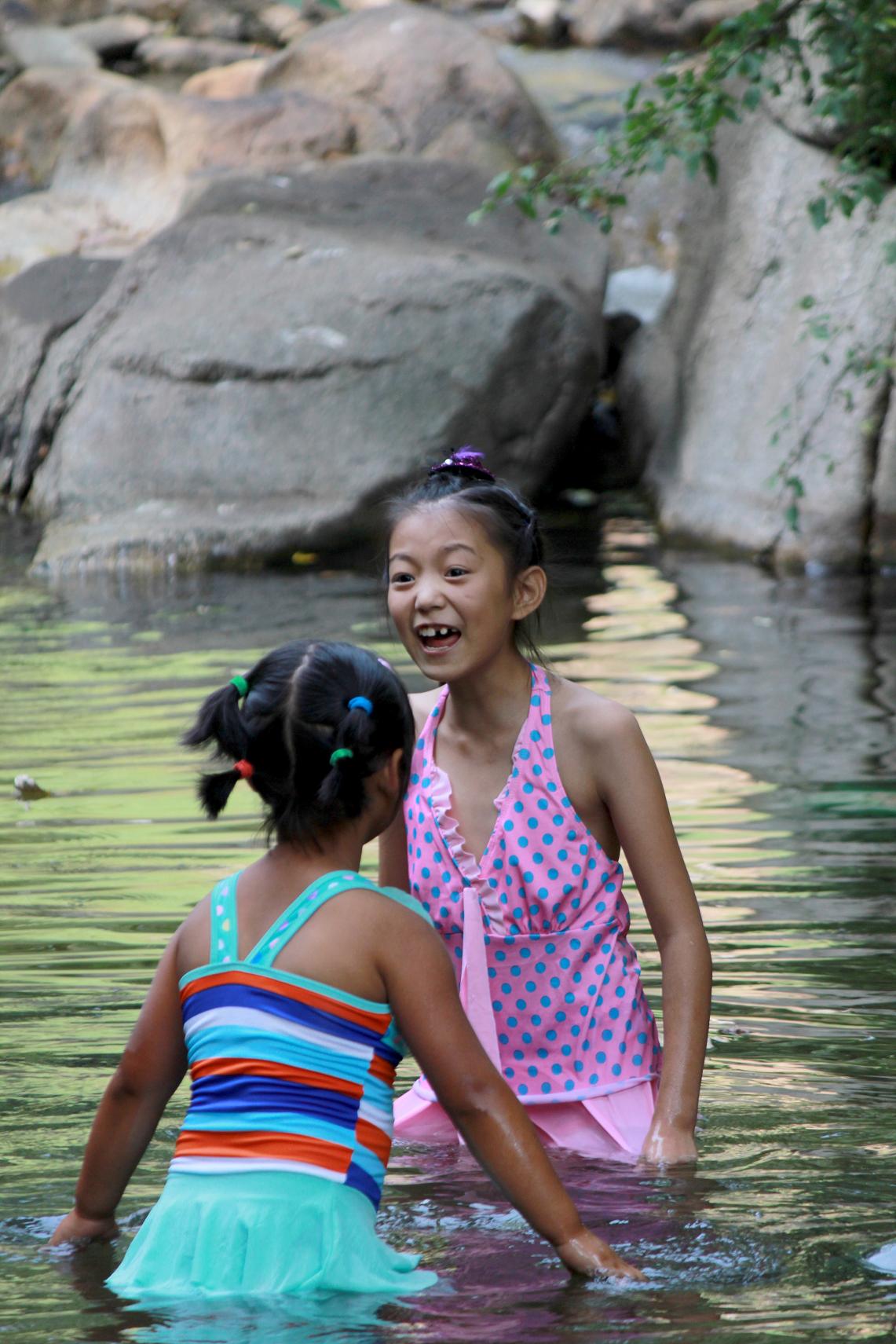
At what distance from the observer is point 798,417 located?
10242 millimetres

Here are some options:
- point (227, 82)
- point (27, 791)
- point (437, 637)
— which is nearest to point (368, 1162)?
point (437, 637)

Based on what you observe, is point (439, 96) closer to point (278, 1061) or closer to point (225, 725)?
point (225, 725)

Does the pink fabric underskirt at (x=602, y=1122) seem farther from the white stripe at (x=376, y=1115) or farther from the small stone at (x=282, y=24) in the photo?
the small stone at (x=282, y=24)

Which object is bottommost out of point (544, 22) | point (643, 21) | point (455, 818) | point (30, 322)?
point (30, 322)

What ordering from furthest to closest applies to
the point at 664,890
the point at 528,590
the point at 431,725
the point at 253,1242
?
1. the point at 431,725
2. the point at 528,590
3. the point at 664,890
4. the point at 253,1242

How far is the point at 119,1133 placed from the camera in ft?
8.54

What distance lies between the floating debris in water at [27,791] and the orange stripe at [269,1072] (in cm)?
375

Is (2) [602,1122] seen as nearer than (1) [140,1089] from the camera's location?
No

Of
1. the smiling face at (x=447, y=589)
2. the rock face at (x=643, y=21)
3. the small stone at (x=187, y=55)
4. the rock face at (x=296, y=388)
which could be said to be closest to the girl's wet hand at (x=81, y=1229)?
the smiling face at (x=447, y=589)

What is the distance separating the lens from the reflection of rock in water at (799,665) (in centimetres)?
637

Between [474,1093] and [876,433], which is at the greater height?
[474,1093]

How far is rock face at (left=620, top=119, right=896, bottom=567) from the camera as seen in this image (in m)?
10.1

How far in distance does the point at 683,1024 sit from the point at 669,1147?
0.66 feet

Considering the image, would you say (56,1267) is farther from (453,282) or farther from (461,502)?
(453,282)
